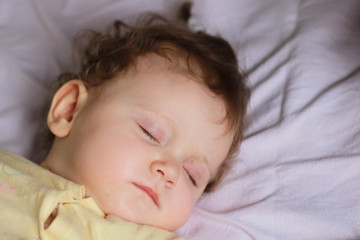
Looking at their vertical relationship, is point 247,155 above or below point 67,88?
below

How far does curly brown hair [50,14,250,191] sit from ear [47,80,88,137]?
Answer: 31 millimetres

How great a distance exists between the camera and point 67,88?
4.28 feet

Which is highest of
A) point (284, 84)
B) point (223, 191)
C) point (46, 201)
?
point (46, 201)

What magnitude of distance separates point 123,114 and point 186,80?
0.60ft

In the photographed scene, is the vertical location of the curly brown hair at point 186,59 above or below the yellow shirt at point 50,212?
above

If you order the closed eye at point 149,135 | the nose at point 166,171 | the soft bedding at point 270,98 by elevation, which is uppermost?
the closed eye at point 149,135

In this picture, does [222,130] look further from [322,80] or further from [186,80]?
[322,80]

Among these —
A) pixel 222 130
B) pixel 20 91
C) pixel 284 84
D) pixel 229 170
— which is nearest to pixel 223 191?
pixel 229 170

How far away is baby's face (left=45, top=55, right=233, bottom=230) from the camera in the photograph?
1.10 m

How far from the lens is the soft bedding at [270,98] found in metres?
1.25

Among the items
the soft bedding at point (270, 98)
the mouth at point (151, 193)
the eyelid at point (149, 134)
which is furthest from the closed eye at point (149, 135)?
the soft bedding at point (270, 98)

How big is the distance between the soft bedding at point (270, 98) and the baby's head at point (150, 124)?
0.29 ft

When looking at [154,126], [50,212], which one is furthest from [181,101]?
[50,212]

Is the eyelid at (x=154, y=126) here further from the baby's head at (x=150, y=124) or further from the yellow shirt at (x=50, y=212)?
the yellow shirt at (x=50, y=212)
